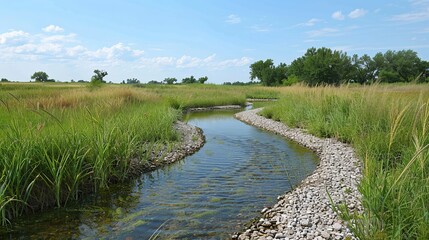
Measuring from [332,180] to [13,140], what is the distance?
256 inches

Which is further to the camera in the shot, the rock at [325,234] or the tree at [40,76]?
the tree at [40,76]

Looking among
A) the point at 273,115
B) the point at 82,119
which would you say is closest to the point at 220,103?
the point at 273,115

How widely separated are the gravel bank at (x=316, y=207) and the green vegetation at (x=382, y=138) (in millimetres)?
417

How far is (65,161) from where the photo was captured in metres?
5.72

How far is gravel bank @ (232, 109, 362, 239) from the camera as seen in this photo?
15.9 ft

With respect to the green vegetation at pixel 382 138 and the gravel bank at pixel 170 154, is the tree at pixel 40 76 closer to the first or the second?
the green vegetation at pixel 382 138

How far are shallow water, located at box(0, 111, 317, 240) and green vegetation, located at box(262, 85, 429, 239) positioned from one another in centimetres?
201

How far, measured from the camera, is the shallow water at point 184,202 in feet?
16.8

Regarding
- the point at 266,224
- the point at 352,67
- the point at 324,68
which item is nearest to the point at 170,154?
the point at 266,224

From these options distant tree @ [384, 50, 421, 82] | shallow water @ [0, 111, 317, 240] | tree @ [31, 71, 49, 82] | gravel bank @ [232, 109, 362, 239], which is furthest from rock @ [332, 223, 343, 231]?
tree @ [31, 71, 49, 82]

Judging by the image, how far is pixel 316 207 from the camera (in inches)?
226

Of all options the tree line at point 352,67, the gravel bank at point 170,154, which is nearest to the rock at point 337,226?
the gravel bank at point 170,154

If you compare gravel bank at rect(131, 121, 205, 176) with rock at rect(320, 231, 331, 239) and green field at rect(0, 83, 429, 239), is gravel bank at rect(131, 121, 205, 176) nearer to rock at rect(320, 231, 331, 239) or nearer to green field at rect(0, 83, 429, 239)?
green field at rect(0, 83, 429, 239)

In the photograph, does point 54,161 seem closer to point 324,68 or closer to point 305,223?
point 305,223
